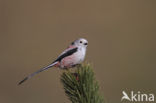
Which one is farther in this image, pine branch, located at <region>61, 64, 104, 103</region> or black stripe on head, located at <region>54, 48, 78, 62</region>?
black stripe on head, located at <region>54, 48, 78, 62</region>

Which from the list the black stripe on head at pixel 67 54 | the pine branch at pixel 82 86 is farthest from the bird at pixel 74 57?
the pine branch at pixel 82 86

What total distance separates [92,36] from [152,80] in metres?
1.23

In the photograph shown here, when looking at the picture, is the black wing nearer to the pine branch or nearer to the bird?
the bird

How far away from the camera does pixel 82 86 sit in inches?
82.8

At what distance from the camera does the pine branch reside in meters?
2.06

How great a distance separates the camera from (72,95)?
6.92ft

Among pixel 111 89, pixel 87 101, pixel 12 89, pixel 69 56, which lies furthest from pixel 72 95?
pixel 12 89

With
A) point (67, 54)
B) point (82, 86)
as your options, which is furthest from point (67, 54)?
point (82, 86)

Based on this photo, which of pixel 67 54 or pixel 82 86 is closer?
pixel 82 86

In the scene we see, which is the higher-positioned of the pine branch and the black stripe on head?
the black stripe on head

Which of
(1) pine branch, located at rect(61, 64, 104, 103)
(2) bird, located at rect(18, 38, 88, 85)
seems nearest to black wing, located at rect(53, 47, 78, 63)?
(2) bird, located at rect(18, 38, 88, 85)

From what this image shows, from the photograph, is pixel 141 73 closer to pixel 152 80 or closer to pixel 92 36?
pixel 152 80

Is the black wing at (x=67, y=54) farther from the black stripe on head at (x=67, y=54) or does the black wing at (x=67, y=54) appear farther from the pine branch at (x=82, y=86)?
the pine branch at (x=82, y=86)

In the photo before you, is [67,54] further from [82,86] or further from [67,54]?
[82,86]
